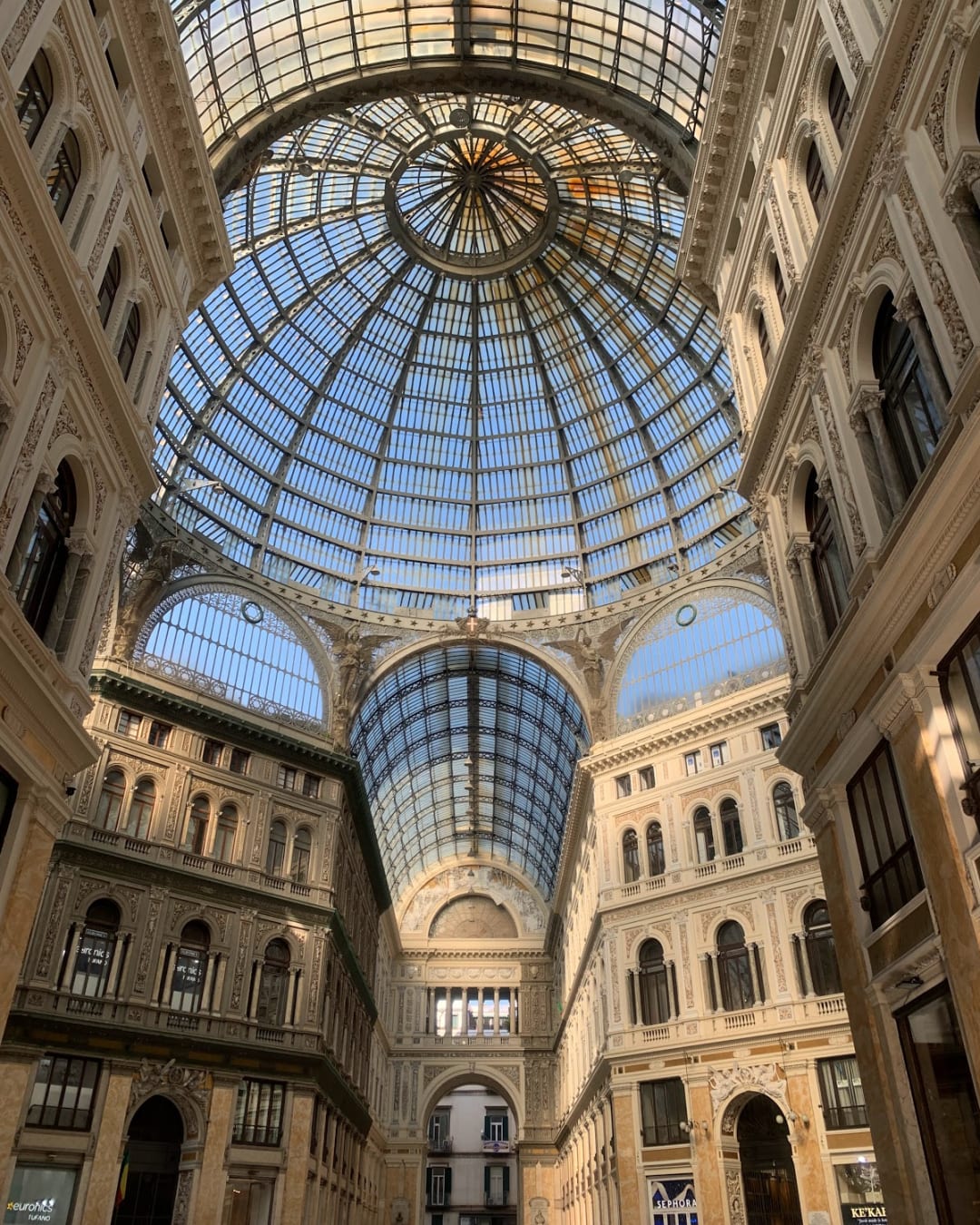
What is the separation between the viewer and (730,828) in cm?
3925

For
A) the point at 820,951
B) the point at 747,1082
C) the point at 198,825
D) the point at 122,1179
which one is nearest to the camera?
the point at 122,1179

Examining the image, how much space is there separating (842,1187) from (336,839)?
24.2 meters

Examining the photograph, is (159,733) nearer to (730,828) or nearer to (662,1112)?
(730,828)

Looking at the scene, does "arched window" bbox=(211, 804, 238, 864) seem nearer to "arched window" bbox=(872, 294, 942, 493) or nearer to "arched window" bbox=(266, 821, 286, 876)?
"arched window" bbox=(266, 821, 286, 876)

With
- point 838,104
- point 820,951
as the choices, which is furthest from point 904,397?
point 820,951

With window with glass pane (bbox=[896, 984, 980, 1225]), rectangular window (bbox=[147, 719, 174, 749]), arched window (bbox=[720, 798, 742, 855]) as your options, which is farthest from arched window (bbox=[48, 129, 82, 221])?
arched window (bbox=[720, 798, 742, 855])

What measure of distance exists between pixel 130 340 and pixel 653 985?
105 ft

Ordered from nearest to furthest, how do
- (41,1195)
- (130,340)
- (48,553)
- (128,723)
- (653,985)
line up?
(48,553) < (130,340) < (41,1195) < (128,723) < (653,985)

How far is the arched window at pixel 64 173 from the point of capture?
56.2 feet

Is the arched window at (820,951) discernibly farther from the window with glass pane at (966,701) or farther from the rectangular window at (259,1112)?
the window with glass pane at (966,701)

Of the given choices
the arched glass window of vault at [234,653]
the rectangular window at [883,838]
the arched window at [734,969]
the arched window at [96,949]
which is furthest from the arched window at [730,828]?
the arched window at [96,949]

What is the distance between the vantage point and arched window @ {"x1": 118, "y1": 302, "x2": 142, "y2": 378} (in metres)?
20.8

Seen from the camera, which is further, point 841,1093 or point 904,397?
point 841,1093

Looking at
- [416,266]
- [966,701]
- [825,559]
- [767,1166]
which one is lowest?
[767,1166]
